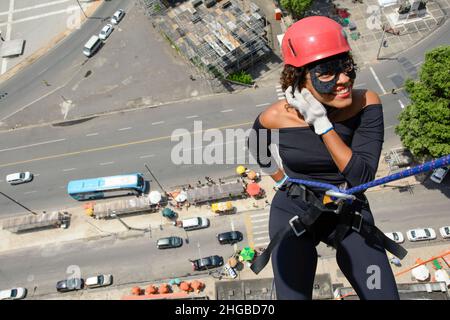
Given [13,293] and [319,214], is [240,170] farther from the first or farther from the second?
[319,214]

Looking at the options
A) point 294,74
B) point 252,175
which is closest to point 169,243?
point 252,175

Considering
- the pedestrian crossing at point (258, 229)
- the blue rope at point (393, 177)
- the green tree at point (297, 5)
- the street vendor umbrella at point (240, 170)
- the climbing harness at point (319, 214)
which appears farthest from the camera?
the green tree at point (297, 5)

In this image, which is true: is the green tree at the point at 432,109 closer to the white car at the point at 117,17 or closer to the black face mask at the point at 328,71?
the black face mask at the point at 328,71

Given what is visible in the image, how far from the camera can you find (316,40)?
26.3 ft

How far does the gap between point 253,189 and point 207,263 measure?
8766 millimetres

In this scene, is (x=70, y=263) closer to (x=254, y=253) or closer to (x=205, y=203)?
(x=205, y=203)

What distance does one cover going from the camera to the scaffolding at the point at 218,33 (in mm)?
43281

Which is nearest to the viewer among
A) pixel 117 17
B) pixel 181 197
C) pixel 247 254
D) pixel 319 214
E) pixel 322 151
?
pixel 322 151

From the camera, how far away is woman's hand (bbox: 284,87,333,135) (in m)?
8.40

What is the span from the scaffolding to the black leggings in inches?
1374

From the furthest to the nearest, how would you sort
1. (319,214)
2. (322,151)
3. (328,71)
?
(319,214), (322,151), (328,71)

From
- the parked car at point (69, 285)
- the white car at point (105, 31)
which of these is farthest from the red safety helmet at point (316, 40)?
the white car at point (105, 31)

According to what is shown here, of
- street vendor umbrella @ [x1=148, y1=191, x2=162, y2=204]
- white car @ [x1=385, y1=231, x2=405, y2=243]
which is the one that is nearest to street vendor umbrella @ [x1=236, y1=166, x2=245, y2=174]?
street vendor umbrella @ [x1=148, y1=191, x2=162, y2=204]

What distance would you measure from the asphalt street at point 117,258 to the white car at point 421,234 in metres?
16.0
